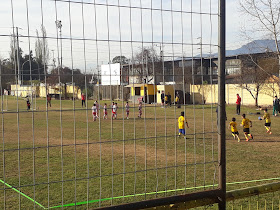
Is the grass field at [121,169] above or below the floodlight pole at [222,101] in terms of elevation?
below

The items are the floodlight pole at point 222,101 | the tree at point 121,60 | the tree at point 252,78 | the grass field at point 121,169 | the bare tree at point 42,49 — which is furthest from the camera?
the tree at point 252,78

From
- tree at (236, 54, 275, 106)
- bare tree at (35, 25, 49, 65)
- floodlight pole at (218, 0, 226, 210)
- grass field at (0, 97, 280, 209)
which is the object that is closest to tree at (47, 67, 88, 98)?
bare tree at (35, 25, 49, 65)

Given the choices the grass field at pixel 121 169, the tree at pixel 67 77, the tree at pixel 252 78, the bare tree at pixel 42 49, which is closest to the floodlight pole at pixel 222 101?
the grass field at pixel 121 169

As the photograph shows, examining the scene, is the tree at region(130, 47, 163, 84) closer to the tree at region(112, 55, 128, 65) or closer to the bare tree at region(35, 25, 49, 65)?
the tree at region(112, 55, 128, 65)

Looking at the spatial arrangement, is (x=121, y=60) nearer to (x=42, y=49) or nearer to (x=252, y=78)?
(x=42, y=49)

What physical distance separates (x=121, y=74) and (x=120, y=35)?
41cm

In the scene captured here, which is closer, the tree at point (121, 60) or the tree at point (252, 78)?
the tree at point (121, 60)

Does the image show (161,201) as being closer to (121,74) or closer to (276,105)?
(121,74)

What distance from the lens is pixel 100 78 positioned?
363 cm

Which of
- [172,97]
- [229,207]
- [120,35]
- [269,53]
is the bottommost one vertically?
[229,207]

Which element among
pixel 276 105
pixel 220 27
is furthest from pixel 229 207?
pixel 276 105

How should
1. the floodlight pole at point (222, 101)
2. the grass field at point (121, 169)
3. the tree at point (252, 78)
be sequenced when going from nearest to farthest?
the floodlight pole at point (222, 101) < the grass field at point (121, 169) < the tree at point (252, 78)


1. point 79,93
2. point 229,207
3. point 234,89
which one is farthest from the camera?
point 234,89

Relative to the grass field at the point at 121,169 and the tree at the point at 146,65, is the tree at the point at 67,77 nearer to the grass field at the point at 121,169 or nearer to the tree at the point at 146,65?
the tree at the point at 146,65
